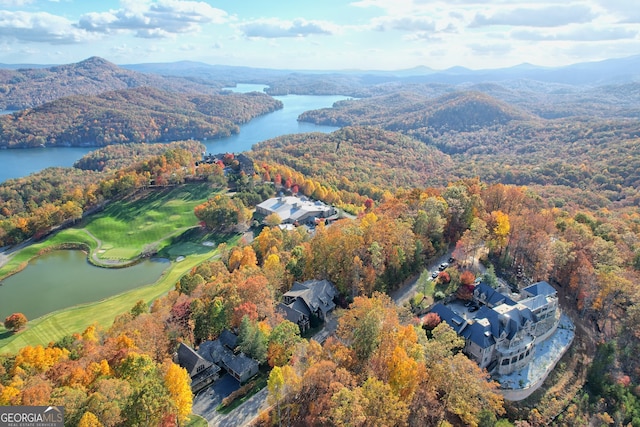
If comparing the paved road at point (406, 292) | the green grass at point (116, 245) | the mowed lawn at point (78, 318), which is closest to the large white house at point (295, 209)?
the green grass at point (116, 245)

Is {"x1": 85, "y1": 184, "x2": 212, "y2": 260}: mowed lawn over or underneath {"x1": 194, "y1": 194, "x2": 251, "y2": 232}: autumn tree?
underneath

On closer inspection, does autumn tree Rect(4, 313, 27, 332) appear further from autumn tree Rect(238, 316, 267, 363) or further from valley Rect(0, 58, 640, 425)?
autumn tree Rect(238, 316, 267, 363)

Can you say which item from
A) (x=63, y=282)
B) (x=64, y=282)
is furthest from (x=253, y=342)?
(x=63, y=282)

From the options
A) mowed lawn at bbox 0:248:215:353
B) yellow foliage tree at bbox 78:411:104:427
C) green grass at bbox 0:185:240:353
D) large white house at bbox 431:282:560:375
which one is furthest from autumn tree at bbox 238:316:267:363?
green grass at bbox 0:185:240:353

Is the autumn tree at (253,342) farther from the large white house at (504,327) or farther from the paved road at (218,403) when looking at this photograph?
the large white house at (504,327)

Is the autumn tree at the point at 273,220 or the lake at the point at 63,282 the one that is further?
the autumn tree at the point at 273,220
